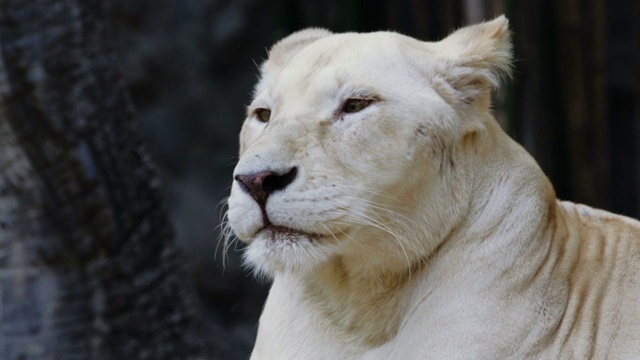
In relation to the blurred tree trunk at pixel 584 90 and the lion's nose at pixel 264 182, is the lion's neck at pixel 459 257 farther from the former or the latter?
the blurred tree trunk at pixel 584 90

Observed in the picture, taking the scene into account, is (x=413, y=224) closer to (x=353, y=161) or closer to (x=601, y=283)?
(x=353, y=161)

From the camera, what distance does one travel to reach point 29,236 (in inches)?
225

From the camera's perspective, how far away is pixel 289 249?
11.1 ft

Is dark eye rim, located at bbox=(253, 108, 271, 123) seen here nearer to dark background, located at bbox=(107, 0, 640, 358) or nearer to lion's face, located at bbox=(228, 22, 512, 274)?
lion's face, located at bbox=(228, 22, 512, 274)

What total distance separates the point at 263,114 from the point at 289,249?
652mm

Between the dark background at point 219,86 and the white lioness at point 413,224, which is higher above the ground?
the white lioness at point 413,224

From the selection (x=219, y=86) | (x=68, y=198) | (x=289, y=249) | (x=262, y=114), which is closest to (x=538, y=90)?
(x=219, y=86)

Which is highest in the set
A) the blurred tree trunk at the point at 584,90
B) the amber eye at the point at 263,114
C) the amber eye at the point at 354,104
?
the amber eye at the point at 354,104

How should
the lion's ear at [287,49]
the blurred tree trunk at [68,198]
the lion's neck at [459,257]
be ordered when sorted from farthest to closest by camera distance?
the blurred tree trunk at [68,198], the lion's ear at [287,49], the lion's neck at [459,257]

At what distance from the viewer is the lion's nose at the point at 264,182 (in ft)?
10.8

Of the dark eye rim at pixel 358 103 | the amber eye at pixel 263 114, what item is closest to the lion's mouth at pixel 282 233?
the dark eye rim at pixel 358 103

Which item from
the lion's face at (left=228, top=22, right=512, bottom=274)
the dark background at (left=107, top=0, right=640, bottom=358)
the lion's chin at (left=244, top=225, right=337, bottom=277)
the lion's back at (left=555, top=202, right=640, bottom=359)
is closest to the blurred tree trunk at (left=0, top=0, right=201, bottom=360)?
the lion's face at (left=228, top=22, right=512, bottom=274)

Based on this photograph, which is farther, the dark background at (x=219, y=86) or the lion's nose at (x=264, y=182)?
the dark background at (x=219, y=86)

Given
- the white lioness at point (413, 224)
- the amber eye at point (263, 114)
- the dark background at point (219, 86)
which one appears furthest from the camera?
the dark background at point (219, 86)
